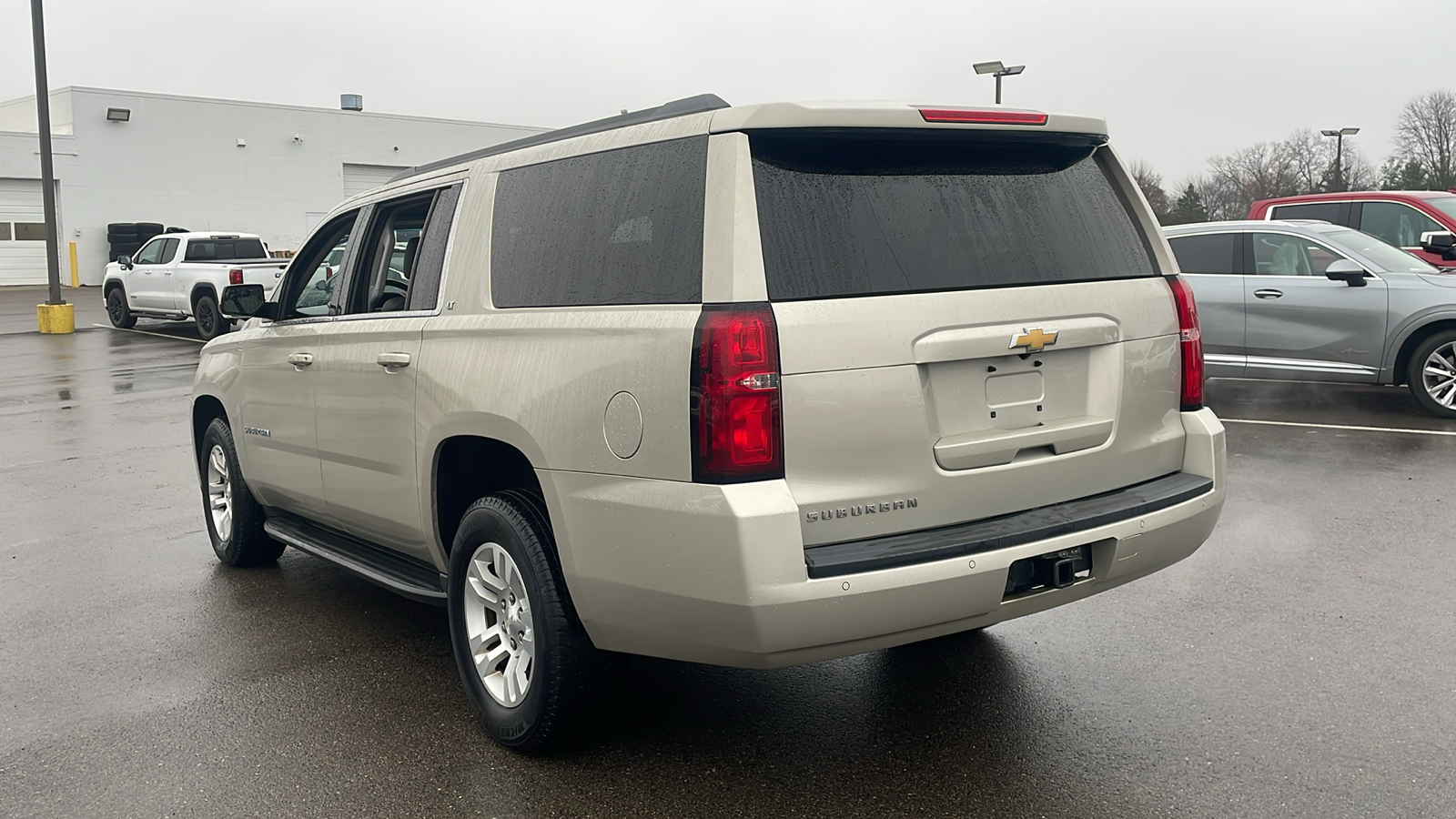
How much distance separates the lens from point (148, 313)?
76.3ft

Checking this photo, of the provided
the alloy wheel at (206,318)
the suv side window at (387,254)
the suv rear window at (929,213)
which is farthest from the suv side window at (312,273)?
the alloy wheel at (206,318)

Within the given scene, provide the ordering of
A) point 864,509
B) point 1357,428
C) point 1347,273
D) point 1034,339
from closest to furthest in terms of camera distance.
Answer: point 864,509 < point 1034,339 < point 1357,428 < point 1347,273

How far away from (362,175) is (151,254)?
2545cm

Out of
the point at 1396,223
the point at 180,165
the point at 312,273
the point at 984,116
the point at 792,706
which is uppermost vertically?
the point at 180,165

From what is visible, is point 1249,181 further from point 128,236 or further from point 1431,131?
point 128,236

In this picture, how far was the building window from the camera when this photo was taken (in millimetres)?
39969

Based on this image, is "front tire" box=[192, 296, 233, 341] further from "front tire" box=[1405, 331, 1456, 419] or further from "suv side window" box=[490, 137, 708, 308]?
"suv side window" box=[490, 137, 708, 308]

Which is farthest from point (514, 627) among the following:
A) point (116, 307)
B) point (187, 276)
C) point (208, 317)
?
point (116, 307)

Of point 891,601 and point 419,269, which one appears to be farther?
point 419,269

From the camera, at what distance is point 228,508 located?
20.3 feet

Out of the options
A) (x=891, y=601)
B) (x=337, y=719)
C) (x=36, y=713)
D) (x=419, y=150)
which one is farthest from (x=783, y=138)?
(x=419, y=150)

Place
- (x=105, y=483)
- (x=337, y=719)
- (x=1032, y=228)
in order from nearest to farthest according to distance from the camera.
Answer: (x=1032, y=228)
(x=337, y=719)
(x=105, y=483)

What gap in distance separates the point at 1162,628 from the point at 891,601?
2227 mm

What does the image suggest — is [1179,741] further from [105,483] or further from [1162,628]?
[105,483]
